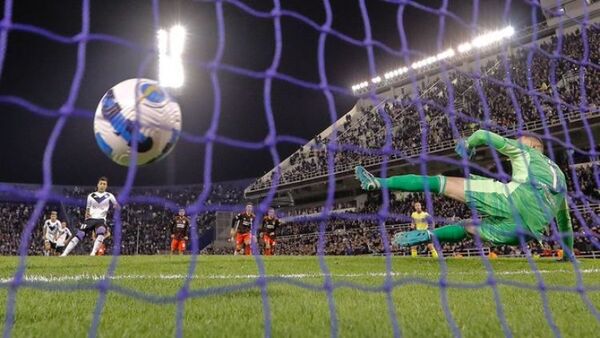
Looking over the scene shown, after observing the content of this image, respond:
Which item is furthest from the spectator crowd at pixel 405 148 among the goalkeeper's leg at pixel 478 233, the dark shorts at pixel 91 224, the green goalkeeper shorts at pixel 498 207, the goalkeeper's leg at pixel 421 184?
the green goalkeeper shorts at pixel 498 207

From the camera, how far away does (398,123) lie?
25641 millimetres

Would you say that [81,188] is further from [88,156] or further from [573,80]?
[573,80]

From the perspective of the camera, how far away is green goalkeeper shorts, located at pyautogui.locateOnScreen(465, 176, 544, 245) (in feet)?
13.1

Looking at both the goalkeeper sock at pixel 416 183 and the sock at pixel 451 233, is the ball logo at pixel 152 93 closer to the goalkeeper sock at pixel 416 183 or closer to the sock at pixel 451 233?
the goalkeeper sock at pixel 416 183

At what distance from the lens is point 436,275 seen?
613 centimetres

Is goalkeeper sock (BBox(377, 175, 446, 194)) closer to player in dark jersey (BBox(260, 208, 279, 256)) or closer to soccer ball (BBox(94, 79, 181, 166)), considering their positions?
soccer ball (BBox(94, 79, 181, 166))

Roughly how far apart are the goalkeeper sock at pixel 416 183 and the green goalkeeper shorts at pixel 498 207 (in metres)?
0.24

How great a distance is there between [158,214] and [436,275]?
35.9 metres

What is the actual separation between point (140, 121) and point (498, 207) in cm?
278

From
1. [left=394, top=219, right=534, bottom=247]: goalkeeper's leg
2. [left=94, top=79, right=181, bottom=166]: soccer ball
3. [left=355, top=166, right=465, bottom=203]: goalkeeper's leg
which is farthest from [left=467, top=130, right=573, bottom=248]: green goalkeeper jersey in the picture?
[left=94, top=79, right=181, bottom=166]: soccer ball

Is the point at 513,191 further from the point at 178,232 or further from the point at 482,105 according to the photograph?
the point at 482,105

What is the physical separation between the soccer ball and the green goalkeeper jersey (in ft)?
8.28

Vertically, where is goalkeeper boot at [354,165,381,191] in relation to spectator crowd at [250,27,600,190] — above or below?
below

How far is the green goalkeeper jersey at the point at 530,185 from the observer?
397 cm
